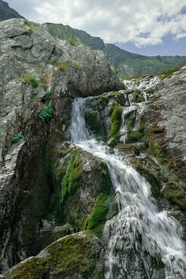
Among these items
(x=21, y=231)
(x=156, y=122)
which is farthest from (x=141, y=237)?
(x=156, y=122)

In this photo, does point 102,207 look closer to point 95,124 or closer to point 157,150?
point 157,150

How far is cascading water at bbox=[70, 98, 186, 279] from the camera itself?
8344 millimetres

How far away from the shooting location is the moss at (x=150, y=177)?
12447 mm

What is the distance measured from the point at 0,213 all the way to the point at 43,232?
2239 millimetres

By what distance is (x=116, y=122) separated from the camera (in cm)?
1797

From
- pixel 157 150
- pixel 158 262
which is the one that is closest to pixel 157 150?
pixel 157 150

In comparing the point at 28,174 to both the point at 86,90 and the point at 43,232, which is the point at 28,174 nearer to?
the point at 43,232

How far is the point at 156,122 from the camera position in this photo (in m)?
16.8

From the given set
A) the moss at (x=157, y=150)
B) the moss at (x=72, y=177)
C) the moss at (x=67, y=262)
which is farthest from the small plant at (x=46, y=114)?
the moss at (x=67, y=262)

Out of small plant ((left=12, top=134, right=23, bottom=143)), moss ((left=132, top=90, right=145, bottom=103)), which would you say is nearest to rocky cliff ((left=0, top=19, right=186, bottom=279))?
small plant ((left=12, top=134, right=23, bottom=143))

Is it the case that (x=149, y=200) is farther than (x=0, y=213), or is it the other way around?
(x=149, y=200)

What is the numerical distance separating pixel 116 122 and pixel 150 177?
6.30 meters

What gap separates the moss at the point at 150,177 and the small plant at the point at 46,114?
21.0ft

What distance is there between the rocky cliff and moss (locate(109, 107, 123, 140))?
0.08 m
